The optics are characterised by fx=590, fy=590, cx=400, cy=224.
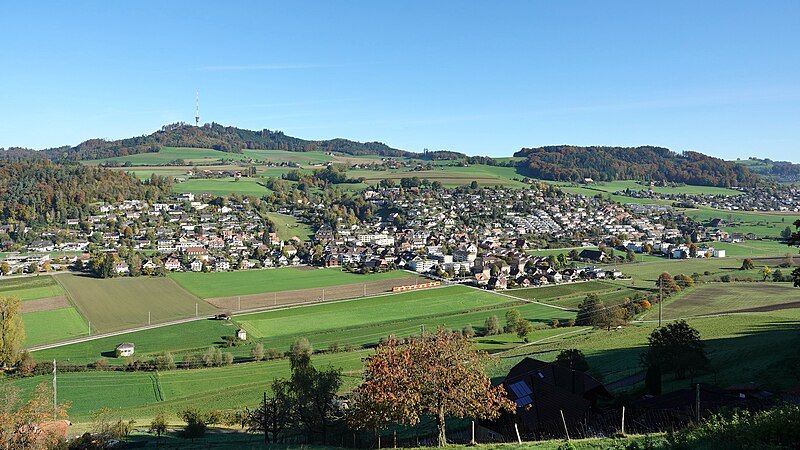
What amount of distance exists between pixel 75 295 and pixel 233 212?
56.3m

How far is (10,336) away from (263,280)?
37.6 m

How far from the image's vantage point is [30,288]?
6656 centimetres

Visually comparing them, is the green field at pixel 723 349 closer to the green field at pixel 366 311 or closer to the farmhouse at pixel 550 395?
the farmhouse at pixel 550 395

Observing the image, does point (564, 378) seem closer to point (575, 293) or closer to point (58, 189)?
point (575, 293)

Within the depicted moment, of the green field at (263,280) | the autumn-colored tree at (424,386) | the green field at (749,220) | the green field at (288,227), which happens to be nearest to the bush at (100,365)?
the green field at (263,280)

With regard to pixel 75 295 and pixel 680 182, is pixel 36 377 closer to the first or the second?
pixel 75 295

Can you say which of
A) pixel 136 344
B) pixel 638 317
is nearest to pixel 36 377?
pixel 136 344

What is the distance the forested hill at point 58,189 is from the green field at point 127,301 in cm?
3591

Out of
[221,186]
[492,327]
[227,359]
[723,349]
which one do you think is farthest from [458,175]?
[723,349]

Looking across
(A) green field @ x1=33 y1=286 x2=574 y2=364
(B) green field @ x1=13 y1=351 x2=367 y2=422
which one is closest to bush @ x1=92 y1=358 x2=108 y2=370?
(B) green field @ x1=13 y1=351 x2=367 y2=422

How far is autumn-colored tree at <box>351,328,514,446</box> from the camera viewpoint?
16844 millimetres

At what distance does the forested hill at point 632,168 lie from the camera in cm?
17675

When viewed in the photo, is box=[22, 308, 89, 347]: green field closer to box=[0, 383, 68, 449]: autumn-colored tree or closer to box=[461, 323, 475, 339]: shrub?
box=[461, 323, 475, 339]: shrub

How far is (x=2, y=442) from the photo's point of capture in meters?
15.4
